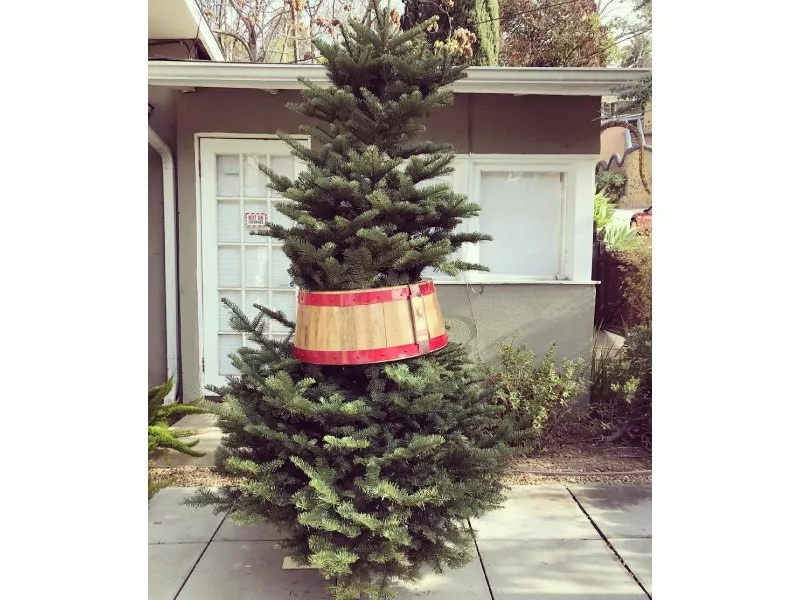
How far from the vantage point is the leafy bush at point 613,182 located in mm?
15344

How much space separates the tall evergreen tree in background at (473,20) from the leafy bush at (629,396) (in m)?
6.59

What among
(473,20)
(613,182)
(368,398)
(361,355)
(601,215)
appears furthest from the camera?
(613,182)

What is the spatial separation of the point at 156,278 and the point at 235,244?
2.77 feet

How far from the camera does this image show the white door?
5.99m

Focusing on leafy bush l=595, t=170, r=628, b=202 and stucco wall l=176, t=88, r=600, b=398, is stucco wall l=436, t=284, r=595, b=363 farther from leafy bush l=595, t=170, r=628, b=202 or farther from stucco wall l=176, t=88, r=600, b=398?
leafy bush l=595, t=170, r=628, b=202

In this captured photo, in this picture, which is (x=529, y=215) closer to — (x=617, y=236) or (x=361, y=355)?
(x=361, y=355)

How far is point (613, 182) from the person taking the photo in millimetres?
15758

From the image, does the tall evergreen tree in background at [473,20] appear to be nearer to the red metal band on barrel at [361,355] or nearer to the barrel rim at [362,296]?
the barrel rim at [362,296]

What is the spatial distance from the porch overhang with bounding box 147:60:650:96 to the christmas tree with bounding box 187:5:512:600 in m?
2.38

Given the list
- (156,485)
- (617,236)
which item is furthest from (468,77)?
(617,236)

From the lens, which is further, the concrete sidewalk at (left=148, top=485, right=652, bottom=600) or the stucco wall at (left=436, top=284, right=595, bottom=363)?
the stucco wall at (left=436, top=284, right=595, bottom=363)

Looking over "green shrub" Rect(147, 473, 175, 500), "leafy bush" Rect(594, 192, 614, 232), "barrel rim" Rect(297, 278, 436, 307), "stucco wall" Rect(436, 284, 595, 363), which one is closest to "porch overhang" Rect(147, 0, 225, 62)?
"stucco wall" Rect(436, 284, 595, 363)

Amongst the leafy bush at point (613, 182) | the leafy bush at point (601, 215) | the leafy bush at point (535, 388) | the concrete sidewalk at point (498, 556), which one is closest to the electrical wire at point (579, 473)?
the leafy bush at point (535, 388)
